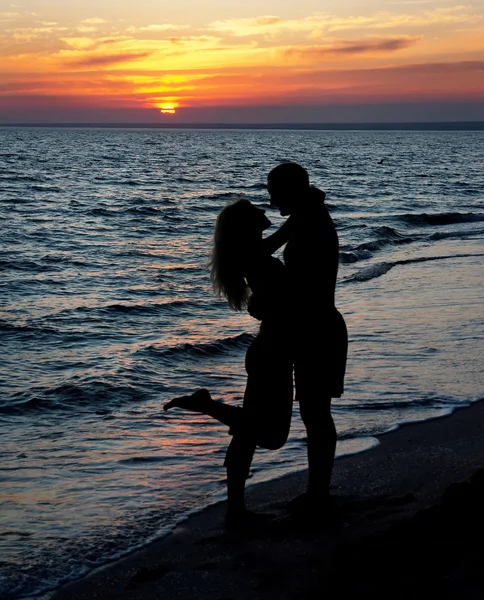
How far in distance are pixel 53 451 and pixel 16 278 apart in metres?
10.3

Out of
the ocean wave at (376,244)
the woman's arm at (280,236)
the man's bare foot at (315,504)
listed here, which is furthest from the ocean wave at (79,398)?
the ocean wave at (376,244)

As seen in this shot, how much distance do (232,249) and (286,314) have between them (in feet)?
1.40

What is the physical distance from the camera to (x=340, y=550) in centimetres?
355

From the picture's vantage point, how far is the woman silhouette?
3982 millimetres

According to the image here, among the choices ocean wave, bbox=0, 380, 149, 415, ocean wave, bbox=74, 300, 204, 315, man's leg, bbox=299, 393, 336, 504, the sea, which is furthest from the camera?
ocean wave, bbox=74, 300, 204, 315

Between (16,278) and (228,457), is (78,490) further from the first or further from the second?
(16,278)

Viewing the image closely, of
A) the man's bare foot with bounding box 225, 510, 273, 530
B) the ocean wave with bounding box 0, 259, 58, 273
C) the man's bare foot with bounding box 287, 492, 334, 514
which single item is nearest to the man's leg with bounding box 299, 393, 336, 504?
the man's bare foot with bounding box 287, 492, 334, 514

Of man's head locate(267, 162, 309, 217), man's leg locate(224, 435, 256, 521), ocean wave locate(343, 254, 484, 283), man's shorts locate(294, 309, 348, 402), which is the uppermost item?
man's head locate(267, 162, 309, 217)

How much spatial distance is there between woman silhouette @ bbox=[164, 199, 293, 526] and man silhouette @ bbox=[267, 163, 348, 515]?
0.06 metres

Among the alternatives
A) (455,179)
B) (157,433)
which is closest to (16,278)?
(157,433)

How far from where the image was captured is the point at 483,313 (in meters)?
11.1

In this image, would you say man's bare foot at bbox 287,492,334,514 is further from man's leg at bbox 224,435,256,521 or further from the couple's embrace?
man's leg at bbox 224,435,256,521

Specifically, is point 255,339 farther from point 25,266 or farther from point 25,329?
point 25,266

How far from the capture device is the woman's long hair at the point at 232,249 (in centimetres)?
398
